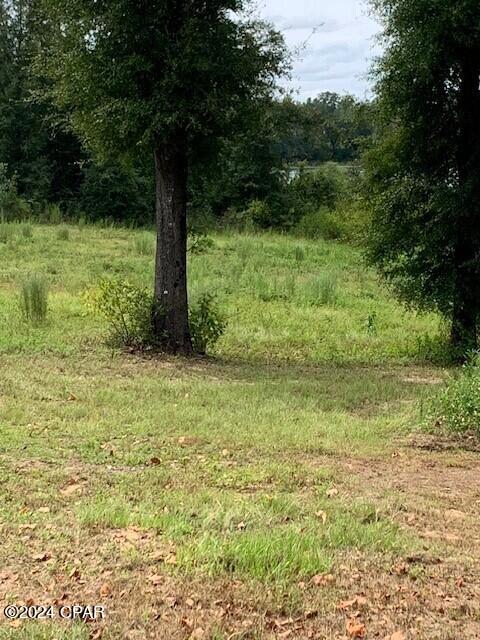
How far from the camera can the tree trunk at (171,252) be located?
9398 millimetres

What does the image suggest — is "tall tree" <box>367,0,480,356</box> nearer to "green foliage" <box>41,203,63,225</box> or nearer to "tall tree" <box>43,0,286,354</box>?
"tall tree" <box>43,0,286,354</box>

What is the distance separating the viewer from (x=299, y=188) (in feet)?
127

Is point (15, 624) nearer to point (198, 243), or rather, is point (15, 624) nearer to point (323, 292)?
point (198, 243)

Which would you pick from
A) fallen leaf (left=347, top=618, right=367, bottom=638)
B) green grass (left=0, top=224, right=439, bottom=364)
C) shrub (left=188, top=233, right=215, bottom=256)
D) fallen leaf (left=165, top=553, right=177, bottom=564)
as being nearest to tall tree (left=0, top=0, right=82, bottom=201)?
green grass (left=0, top=224, right=439, bottom=364)

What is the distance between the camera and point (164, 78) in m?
8.62

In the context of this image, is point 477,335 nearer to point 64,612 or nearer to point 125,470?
point 125,470

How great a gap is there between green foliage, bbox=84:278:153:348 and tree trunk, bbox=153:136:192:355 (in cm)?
19

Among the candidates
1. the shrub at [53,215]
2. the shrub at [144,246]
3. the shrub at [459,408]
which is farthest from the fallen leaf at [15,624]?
the shrub at [53,215]

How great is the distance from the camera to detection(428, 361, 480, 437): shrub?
5918mm

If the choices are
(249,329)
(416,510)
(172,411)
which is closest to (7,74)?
(249,329)

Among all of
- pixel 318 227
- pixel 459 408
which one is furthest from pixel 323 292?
pixel 318 227

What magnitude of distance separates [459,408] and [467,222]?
5246 millimetres

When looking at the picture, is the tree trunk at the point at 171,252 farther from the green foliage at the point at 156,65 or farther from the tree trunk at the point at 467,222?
the tree trunk at the point at 467,222

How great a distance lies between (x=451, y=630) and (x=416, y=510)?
134cm
